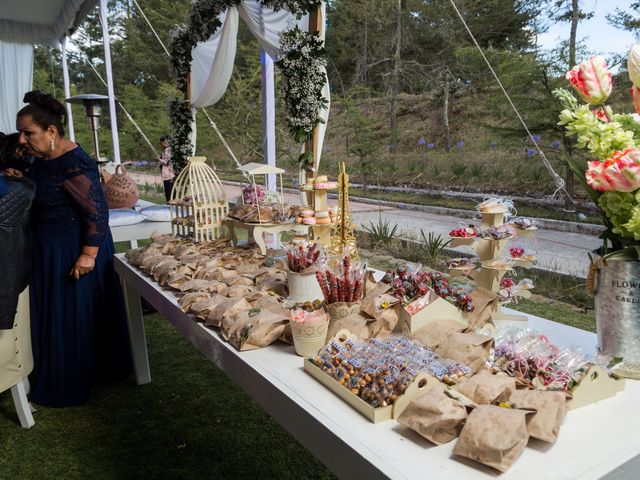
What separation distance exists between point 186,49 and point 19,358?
2.78m

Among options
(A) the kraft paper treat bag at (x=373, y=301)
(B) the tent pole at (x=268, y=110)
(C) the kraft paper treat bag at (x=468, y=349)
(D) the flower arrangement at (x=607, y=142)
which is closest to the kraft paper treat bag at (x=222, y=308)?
(A) the kraft paper treat bag at (x=373, y=301)

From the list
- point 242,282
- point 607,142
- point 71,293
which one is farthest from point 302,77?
point 607,142

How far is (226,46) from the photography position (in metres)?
4.04

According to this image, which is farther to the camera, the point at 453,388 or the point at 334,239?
the point at 334,239

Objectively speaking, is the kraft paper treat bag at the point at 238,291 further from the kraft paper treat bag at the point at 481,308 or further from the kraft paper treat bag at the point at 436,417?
the kraft paper treat bag at the point at 436,417

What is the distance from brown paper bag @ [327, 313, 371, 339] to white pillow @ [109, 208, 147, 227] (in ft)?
9.19

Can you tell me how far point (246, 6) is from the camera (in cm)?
396

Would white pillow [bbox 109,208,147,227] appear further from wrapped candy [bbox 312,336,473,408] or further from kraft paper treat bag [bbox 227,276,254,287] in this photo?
wrapped candy [bbox 312,336,473,408]

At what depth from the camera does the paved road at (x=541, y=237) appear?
4.99 m

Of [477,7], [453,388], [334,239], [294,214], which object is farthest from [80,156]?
[477,7]

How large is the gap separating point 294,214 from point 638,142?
167cm

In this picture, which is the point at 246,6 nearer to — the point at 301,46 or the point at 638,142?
the point at 301,46

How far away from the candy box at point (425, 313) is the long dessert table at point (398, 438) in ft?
0.96

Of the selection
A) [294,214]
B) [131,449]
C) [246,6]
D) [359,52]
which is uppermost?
[359,52]
